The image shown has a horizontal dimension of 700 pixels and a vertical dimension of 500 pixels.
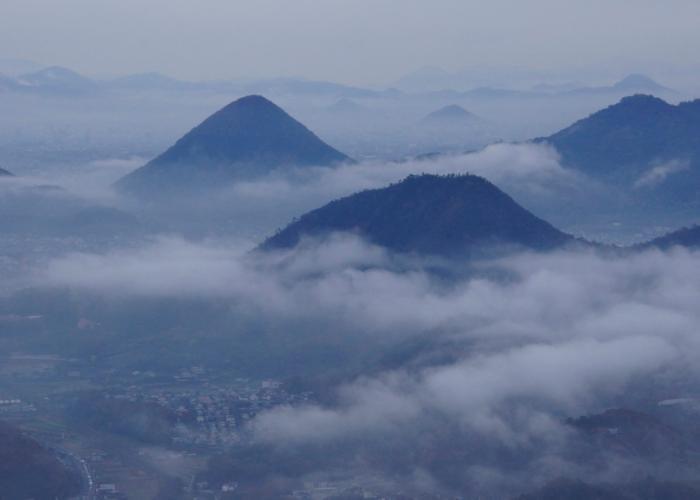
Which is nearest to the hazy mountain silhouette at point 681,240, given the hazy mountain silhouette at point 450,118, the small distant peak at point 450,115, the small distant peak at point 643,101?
the small distant peak at point 643,101

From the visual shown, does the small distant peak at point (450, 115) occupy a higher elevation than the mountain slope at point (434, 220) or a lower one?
higher

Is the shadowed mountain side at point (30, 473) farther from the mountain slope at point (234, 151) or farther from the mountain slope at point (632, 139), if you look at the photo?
the mountain slope at point (632, 139)

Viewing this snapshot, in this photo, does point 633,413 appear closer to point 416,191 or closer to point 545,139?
point 416,191

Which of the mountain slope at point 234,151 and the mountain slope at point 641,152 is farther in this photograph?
the mountain slope at point 234,151

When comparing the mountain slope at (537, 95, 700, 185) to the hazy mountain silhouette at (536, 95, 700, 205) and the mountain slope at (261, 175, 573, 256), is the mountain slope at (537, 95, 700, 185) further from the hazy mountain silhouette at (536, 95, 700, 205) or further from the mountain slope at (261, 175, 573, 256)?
the mountain slope at (261, 175, 573, 256)

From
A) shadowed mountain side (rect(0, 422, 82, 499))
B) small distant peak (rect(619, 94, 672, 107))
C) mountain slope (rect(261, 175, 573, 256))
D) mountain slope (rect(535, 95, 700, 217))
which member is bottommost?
shadowed mountain side (rect(0, 422, 82, 499))

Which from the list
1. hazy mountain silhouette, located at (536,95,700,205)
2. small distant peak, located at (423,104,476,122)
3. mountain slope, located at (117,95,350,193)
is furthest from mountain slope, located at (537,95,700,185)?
small distant peak, located at (423,104,476,122)
